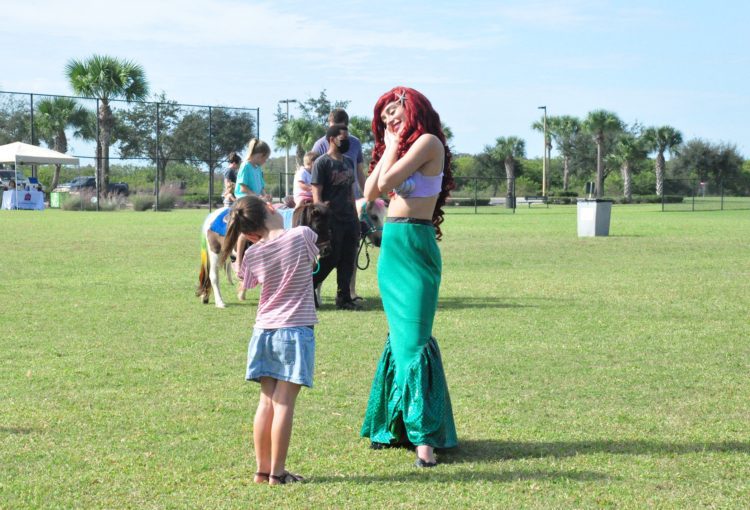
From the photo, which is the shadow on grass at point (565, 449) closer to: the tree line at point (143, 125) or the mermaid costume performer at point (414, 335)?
the mermaid costume performer at point (414, 335)

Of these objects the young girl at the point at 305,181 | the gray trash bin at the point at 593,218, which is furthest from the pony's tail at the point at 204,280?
the gray trash bin at the point at 593,218

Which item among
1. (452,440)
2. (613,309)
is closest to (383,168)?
(452,440)

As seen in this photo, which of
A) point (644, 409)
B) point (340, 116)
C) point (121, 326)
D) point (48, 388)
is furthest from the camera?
point (340, 116)

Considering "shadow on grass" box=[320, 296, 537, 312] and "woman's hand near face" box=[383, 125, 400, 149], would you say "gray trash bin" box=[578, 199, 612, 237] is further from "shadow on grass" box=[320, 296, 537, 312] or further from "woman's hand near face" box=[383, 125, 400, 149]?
"woman's hand near face" box=[383, 125, 400, 149]

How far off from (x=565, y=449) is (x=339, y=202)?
5.91 meters

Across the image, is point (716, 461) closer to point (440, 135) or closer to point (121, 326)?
point (440, 135)

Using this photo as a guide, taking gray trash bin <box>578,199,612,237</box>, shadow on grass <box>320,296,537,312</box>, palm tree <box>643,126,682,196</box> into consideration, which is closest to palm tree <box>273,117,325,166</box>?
palm tree <box>643,126,682,196</box>

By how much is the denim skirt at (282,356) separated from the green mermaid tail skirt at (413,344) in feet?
2.26

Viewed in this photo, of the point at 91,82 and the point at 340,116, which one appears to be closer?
the point at 340,116

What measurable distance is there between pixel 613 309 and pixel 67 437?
7.13 meters

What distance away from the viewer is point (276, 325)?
4.83 metres

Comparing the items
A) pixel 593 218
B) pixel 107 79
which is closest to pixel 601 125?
pixel 107 79

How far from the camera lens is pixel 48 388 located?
22.9 feet

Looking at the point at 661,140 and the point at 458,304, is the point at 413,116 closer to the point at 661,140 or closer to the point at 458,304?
the point at 458,304
